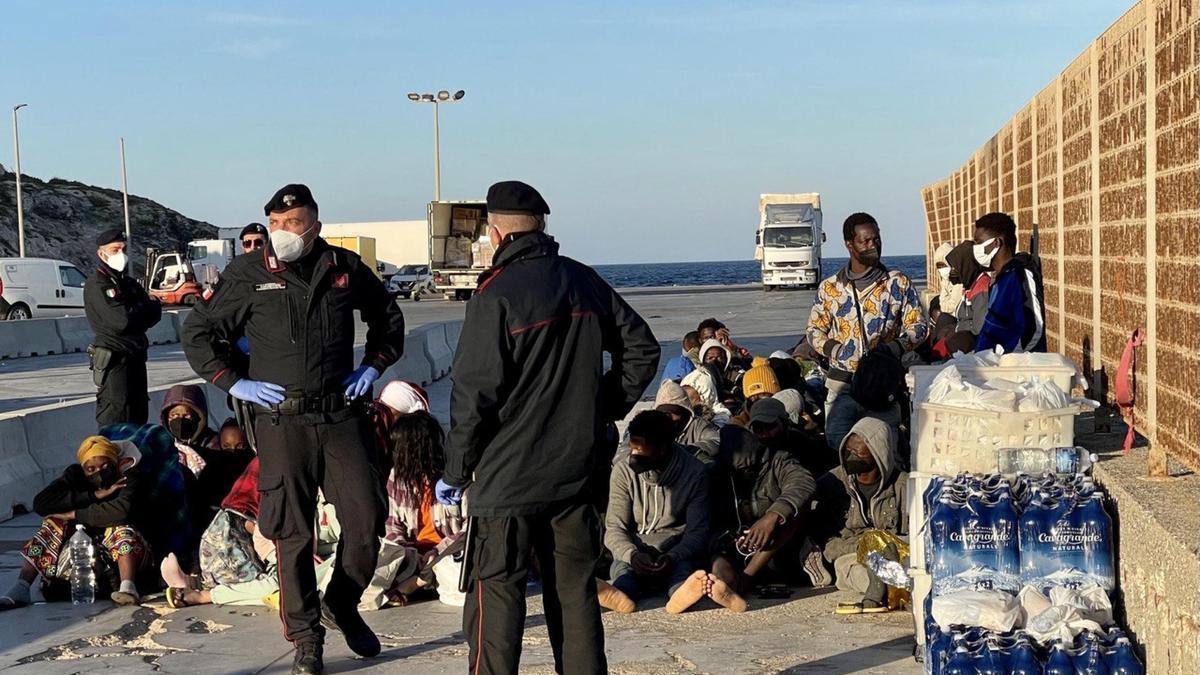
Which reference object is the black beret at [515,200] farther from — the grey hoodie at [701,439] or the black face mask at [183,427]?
the black face mask at [183,427]

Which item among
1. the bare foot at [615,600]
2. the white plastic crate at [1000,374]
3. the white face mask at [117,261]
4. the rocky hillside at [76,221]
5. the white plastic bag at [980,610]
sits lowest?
the bare foot at [615,600]

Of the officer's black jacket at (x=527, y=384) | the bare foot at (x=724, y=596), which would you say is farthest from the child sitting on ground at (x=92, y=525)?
the officer's black jacket at (x=527, y=384)

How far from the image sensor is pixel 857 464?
26.1 ft

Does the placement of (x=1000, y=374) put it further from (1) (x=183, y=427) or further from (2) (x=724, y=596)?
(1) (x=183, y=427)

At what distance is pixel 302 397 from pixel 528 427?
1719 mm

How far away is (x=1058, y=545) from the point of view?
578cm

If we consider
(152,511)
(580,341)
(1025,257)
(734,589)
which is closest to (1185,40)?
(580,341)

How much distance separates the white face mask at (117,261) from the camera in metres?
10.8

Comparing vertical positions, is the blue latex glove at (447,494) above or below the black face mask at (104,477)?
above

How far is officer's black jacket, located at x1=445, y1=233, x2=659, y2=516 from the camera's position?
525cm

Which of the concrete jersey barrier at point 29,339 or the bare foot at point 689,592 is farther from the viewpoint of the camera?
the concrete jersey barrier at point 29,339

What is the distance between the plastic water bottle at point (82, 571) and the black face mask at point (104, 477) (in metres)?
0.28

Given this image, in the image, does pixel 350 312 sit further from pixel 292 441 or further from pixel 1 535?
pixel 1 535

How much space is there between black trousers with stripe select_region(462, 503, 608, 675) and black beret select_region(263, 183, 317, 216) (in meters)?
2.03
